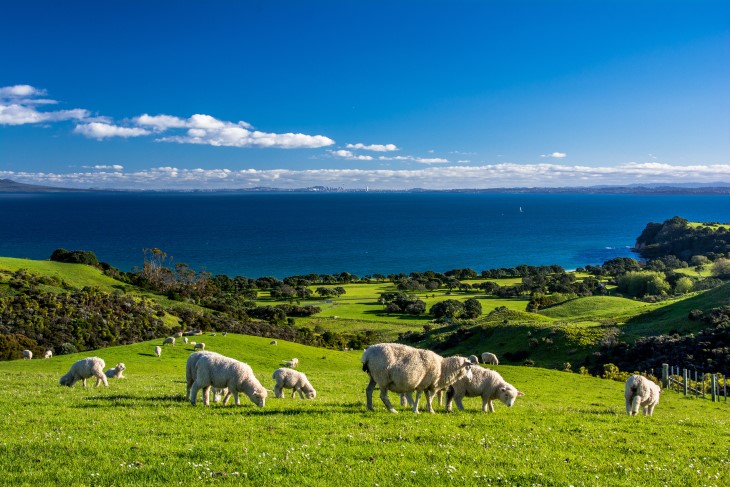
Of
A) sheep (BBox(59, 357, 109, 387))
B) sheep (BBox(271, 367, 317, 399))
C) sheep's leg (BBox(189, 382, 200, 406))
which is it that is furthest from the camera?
sheep (BBox(271, 367, 317, 399))

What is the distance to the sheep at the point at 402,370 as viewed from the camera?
1551cm

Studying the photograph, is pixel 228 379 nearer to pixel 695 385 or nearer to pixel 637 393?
pixel 637 393

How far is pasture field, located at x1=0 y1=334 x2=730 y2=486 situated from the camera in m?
9.48

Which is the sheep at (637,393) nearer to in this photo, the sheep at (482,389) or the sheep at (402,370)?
the sheep at (482,389)

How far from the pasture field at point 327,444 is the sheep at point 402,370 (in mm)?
864

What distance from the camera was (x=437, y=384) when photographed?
Answer: 16.5m

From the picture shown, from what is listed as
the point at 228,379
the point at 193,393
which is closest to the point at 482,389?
the point at 228,379

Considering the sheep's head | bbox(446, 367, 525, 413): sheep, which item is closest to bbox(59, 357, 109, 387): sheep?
bbox(446, 367, 525, 413): sheep

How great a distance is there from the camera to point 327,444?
37.5 feet

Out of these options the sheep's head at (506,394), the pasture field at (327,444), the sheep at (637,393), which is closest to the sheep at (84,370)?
the pasture field at (327,444)

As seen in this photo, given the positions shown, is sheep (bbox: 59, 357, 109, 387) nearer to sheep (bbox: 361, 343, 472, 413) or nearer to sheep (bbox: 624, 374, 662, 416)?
sheep (bbox: 361, 343, 472, 413)

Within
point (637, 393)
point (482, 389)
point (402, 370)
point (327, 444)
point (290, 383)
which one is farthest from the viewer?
point (290, 383)

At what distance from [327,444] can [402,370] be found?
14.9 ft

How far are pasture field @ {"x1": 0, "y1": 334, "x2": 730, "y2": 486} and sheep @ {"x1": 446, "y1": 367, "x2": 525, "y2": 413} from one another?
573 mm
